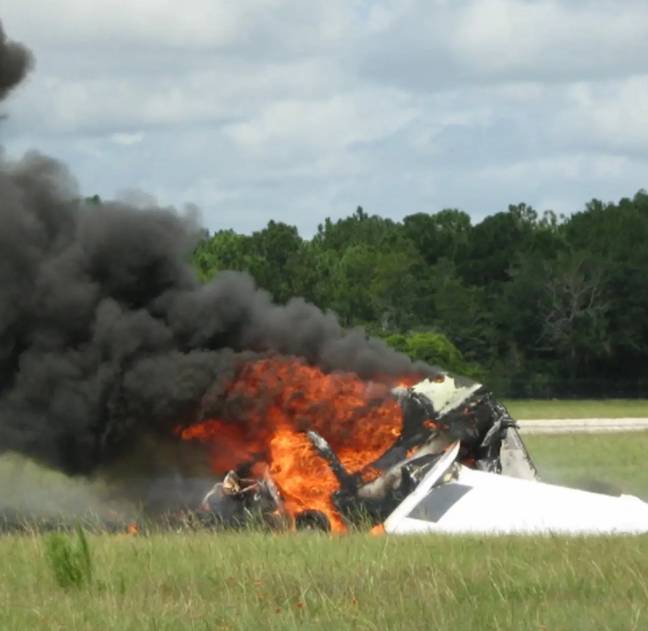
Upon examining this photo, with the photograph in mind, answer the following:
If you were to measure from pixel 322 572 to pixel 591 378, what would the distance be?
7701 centimetres

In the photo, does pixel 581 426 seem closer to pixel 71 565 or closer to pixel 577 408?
pixel 577 408

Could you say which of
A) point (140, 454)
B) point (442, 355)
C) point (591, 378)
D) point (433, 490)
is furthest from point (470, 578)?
point (591, 378)

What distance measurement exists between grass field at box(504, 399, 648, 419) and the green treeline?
2.03m

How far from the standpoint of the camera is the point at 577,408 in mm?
76188

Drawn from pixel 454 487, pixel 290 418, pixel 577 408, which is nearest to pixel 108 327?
pixel 290 418

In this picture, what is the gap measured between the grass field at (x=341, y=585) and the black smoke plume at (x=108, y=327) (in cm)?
583

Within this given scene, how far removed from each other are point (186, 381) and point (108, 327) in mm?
1381

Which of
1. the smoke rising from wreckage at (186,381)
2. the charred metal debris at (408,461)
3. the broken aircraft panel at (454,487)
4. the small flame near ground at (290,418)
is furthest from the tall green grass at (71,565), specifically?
the small flame near ground at (290,418)

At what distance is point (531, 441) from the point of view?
152 ft

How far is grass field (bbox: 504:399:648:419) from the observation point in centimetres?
6769

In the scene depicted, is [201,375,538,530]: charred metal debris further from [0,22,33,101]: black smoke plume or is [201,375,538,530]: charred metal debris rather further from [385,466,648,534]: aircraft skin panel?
[0,22,33,101]: black smoke plume

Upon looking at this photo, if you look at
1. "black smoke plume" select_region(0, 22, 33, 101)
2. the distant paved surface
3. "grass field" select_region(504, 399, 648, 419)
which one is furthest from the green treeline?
"black smoke plume" select_region(0, 22, 33, 101)

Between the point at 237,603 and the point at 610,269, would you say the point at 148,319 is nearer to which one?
the point at 237,603

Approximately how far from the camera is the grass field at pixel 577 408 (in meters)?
67.7
